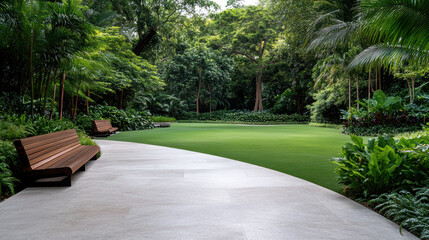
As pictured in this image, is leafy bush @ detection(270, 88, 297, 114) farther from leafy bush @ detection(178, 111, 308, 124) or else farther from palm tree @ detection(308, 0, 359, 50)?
palm tree @ detection(308, 0, 359, 50)

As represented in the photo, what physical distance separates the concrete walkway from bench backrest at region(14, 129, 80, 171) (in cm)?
46

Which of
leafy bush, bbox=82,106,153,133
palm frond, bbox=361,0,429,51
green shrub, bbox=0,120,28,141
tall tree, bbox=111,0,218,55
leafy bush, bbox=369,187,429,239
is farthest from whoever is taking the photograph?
tall tree, bbox=111,0,218,55

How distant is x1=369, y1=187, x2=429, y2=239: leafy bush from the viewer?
2672 mm

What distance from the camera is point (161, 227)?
9.27 feet

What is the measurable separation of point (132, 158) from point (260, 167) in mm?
3118

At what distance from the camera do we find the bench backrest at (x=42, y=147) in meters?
3.99

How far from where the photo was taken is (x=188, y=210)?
3.31 m

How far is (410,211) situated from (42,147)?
500 cm

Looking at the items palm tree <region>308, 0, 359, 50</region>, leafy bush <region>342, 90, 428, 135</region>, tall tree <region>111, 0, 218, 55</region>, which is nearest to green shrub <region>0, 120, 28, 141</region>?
palm tree <region>308, 0, 359, 50</region>

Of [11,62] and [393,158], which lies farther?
[11,62]

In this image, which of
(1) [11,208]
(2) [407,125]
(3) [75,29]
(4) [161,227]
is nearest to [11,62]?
(3) [75,29]

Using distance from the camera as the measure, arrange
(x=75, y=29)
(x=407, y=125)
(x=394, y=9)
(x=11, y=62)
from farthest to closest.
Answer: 1. (x=407, y=125)
2. (x=11, y=62)
3. (x=75, y=29)
4. (x=394, y=9)

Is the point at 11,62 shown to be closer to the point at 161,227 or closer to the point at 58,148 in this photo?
the point at 58,148

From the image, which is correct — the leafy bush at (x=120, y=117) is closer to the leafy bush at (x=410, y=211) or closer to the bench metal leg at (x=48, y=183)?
the bench metal leg at (x=48, y=183)
